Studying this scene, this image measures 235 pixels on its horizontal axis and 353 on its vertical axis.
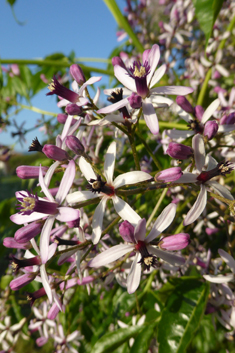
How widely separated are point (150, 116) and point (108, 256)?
488 mm

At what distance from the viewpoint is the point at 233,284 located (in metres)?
1.31

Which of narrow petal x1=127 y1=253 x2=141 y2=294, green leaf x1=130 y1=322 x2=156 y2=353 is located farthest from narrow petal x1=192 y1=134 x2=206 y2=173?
green leaf x1=130 y1=322 x2=156 y2=353

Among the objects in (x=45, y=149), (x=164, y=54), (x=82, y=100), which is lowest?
(x=45, y=149)

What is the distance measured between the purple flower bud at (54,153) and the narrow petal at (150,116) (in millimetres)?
325

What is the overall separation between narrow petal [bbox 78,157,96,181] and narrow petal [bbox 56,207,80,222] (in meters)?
0.12

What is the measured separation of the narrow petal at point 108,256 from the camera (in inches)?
31.4

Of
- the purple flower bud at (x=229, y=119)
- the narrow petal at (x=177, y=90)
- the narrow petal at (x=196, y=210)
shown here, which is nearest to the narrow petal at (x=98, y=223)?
the narrow petal at (x=196, y=210)

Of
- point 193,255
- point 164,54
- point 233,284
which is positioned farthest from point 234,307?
point 164,54

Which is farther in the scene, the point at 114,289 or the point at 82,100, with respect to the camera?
the point at 114,289

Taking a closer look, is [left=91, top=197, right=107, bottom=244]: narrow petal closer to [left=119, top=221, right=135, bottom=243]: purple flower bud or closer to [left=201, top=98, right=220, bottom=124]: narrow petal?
[left=119, top=221, right=135, bottom=243]: purple flower bud

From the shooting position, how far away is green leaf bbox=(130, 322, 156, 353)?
1.13 m

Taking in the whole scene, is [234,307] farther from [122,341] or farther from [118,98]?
[118,98]

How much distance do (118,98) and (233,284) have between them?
1086 mm

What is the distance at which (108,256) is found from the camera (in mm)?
809
